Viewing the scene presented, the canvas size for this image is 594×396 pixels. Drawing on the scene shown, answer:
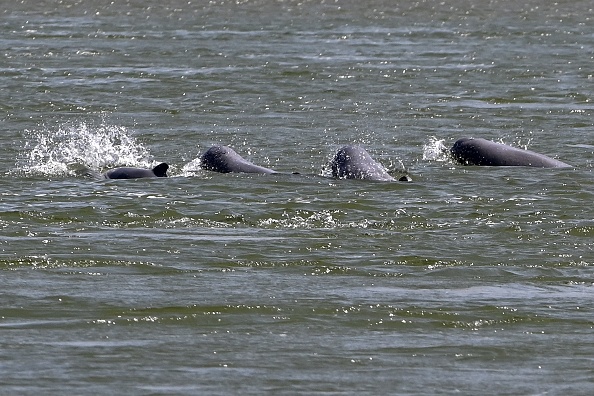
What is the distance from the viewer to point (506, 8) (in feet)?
128

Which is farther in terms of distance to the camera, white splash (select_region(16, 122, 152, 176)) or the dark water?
white splash (select_region(16, 122, 152, 176))

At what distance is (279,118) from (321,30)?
1393 cm

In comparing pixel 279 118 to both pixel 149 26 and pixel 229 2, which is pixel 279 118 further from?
pixel 229 2

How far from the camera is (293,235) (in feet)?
37.7

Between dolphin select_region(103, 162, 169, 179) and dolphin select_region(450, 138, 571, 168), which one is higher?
dolphin select_region(103, 162, 169, 179)

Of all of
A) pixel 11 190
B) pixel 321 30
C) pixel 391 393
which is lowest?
pixel 391 393

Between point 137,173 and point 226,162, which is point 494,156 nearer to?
point 226,162

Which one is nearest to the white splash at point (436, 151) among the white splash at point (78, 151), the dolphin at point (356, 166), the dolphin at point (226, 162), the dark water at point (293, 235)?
the dark water at point (293, 235)

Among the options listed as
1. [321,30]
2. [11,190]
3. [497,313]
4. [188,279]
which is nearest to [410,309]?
[497,313]

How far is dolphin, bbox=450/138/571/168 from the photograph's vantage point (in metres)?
15.6

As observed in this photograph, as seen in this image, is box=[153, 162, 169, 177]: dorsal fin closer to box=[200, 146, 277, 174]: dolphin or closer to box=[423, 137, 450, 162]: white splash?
box=[200, 146, 277, 174]: dolphin

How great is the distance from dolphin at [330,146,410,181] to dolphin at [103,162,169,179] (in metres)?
1.70

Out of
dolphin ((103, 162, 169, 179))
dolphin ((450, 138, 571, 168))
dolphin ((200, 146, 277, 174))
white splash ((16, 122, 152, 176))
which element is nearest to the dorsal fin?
dolphin ((103, 162, 169, 179))

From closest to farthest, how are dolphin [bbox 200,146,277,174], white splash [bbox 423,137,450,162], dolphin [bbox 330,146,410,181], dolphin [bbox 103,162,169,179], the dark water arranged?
1. the dark water
2. dolphin [bbox 330,146,410,181]
3. dolphin [bbox 103,162,169,179]
4. dolphin [bbox 200,146,277,174]
5. white splash [bbox 423,137,450,162]
